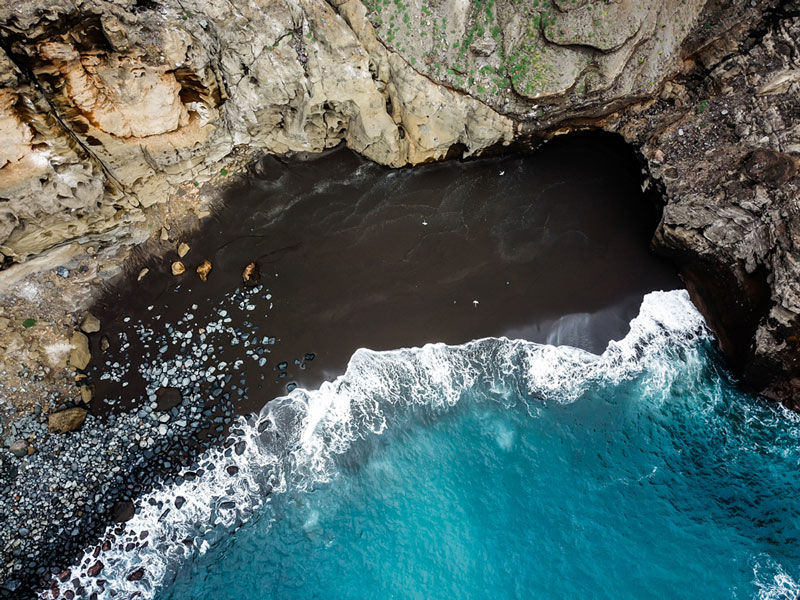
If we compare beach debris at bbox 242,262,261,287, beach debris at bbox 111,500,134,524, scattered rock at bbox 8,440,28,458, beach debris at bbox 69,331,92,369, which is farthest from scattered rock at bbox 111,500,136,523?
beach debris at bbox 242,262,261,287

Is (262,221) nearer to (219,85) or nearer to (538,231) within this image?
(219,85)

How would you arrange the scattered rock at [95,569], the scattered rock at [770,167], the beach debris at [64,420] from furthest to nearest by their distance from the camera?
the scattered rock at [770,167], the beach debris at [64,420], the scattered rock at [95,569]

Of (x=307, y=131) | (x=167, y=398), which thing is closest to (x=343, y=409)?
(x=167, y=398)

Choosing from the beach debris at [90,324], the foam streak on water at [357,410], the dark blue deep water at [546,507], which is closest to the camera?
the dark blue deep water at [546,507]

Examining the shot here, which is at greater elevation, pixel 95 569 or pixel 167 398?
pixel 167 398

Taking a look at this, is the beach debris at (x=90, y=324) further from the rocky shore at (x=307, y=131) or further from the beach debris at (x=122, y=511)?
the beach debris at (x=122, y=511)

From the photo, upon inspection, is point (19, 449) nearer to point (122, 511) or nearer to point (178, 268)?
point (122, 511)

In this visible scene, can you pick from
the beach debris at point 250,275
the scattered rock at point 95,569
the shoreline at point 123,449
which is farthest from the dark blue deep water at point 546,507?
the beach debris at point 250,275
